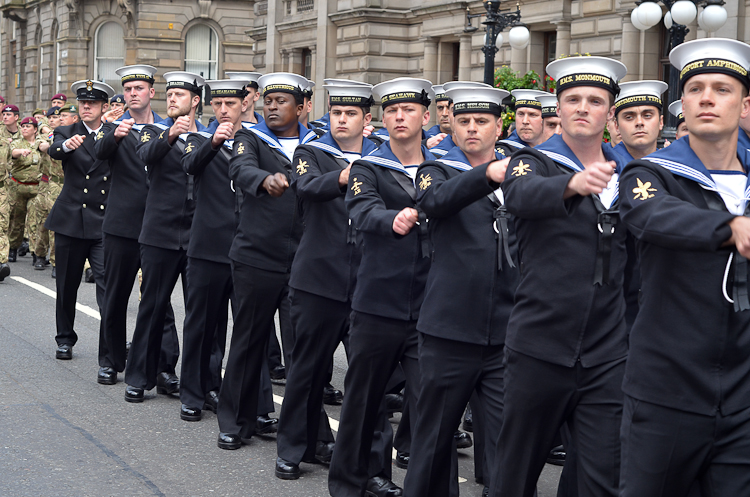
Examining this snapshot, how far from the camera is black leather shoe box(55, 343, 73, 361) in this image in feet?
29.7

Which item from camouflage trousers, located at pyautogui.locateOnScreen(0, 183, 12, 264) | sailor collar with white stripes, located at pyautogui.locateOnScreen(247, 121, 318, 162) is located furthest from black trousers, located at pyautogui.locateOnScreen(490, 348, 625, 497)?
camouflage trousers, located at pyautogui.locateOnScreen(0, 183, 12, 264)

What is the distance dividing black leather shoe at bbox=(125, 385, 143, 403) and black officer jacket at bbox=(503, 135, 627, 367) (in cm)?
428

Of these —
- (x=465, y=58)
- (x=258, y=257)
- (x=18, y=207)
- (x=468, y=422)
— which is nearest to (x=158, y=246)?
(x=258, y=257)

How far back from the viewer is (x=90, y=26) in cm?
4722

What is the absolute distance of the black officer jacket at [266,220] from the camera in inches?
255

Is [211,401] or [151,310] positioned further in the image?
[151,310]

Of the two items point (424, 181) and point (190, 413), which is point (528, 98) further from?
point (424, 181)

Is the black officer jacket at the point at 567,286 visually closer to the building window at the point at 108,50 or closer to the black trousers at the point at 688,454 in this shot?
the black trousers at the point at 688,454

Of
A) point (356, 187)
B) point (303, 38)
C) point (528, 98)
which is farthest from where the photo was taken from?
point (303, 38)

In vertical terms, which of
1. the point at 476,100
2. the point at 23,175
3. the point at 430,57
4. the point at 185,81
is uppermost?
the point at 430,57

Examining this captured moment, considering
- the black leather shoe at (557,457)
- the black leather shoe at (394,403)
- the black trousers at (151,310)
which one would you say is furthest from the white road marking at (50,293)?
the black leather shoe at (557,457)

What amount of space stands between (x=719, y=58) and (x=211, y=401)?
4.89m

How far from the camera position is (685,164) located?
3.57 metres

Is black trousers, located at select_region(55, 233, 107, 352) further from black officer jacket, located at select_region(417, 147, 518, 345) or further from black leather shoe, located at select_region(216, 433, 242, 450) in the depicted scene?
black officer jacket, located at select_region(417, 147, 518, 345)
